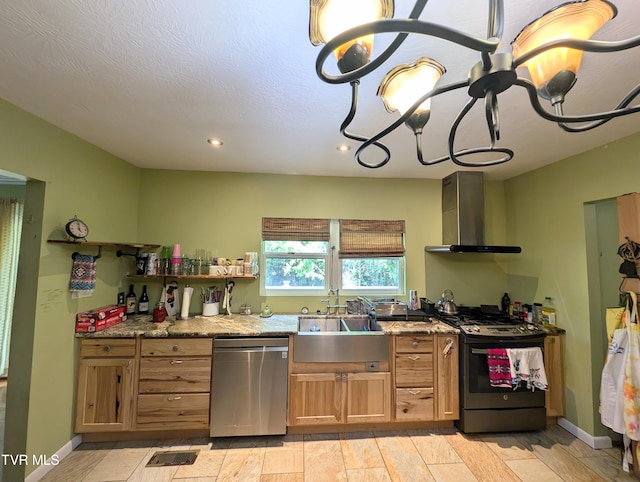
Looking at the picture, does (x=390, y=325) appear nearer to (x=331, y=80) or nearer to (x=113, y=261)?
(x=331, y=80)

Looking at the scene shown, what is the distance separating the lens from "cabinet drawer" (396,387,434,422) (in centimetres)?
236

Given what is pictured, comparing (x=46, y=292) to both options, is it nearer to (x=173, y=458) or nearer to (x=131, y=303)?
(x=131, y=303)

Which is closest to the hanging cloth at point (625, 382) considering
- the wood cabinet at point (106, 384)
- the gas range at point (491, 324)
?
the gas range at point (491, 324)

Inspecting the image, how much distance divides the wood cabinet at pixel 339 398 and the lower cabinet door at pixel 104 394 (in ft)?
4.35

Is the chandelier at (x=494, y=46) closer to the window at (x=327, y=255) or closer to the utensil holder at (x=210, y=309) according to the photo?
the window at (x=327, y=255)

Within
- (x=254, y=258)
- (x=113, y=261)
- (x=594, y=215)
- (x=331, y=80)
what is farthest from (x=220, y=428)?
(x=594, y=215)

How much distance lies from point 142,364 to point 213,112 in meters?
2.05

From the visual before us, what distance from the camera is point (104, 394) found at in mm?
2178

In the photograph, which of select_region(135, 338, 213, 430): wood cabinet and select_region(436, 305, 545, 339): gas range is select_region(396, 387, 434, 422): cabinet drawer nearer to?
select_region(436, 305, 545, 339): gas range

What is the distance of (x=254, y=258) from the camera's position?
9.53 ft

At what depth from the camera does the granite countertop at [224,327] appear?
222 cm

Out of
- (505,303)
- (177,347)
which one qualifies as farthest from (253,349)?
(505,303)

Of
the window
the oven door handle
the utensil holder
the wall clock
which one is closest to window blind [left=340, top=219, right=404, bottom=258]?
the window

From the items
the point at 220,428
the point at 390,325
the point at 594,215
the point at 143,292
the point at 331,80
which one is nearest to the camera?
the point at 331,80
